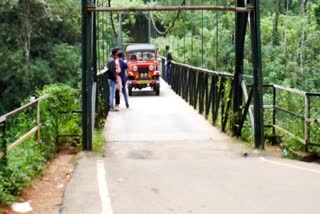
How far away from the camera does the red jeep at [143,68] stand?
2562 cm

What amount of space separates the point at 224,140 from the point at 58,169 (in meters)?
4.08

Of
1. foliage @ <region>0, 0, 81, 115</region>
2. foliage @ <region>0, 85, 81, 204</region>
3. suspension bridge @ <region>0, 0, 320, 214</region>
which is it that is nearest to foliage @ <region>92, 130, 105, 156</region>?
suspension bridge @ <region>0, 0, 320, 214</region>

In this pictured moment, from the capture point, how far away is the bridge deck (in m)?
6.18

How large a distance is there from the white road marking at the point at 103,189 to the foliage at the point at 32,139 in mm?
856

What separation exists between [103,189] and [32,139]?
7.25ft

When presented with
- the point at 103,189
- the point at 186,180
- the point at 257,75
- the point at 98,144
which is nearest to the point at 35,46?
the point at 98,144

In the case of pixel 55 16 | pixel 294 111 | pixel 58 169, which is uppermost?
pixel 55 16

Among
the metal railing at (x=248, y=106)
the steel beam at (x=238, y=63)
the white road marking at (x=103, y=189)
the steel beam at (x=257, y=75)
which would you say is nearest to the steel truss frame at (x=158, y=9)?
the steel beam at (x=257, y=75)

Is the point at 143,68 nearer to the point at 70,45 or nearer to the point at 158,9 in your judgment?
the point at 70,45

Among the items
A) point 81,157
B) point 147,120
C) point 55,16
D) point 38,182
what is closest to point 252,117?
point 81,157

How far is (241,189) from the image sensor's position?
6953 mm

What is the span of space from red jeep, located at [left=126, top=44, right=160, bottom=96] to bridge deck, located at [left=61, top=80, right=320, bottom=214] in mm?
13112

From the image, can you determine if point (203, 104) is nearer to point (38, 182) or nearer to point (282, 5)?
point (38, 182)

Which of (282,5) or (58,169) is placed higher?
(282,5)
